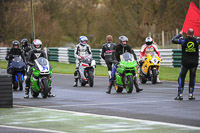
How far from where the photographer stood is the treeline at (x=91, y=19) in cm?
4994

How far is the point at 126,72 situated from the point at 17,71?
15.0 ft

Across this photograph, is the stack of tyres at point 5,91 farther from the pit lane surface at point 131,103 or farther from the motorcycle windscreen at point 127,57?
the motorcycle windscreen at point 127,57

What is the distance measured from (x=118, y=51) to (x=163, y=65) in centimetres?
1389

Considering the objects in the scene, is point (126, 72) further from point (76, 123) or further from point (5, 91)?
point (76, 123)

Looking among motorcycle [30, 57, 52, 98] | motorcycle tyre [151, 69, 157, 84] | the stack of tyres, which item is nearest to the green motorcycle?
motorcycle [30, 57, 52, 98]

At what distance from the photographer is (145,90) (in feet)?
61.9

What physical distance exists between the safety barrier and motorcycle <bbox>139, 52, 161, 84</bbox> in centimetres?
879

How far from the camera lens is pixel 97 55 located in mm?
35500

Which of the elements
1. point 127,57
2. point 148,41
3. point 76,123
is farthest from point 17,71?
point 76,123

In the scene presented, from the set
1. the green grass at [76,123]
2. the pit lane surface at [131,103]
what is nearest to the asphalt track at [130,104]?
the pit lane surface at [131,103]

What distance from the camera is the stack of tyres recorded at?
1346 cm

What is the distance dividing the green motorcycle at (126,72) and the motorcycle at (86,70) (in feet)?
11.1

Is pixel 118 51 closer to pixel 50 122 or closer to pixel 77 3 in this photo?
pixel 50 122

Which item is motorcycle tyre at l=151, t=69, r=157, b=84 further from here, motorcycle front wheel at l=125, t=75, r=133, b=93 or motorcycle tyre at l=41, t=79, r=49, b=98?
motorcycle tyre at l=41, t=79, r=49, b=98
